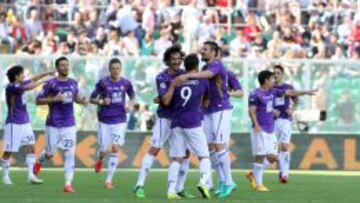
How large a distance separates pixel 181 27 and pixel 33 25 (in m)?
4.10

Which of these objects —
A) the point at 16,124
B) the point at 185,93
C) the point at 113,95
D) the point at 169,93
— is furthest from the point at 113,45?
the point at 169,93

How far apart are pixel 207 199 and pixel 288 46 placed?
15502 millimetres

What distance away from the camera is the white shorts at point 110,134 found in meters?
24.5

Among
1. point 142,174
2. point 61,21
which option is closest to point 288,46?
point 61,21

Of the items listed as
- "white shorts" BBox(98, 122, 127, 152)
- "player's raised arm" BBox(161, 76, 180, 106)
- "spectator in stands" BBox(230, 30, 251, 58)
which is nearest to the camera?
"player's raised arm" BBox(161, 76, 180, 106)

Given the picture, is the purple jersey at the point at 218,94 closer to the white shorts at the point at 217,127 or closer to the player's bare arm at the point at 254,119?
the white shorts at the point at 217,127

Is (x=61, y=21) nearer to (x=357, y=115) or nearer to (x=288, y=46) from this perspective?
(x=288, y=46)

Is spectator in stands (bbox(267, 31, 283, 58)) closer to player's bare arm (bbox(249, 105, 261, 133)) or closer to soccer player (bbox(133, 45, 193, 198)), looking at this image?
player's bare arm (bbox(249, 105, 261, 133))

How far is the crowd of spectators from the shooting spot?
35469 mm

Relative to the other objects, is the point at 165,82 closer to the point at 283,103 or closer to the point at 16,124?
the point at 16,124

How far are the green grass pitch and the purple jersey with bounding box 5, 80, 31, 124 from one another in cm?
119

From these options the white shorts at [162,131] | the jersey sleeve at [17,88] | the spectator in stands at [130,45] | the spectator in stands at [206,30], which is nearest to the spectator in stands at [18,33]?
the spectator in stands at [130,45]

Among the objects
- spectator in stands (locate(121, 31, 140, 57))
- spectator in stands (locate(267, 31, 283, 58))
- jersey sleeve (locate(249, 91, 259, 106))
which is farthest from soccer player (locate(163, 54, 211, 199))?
spectator in stands (locate(121, 31, 140, 57))

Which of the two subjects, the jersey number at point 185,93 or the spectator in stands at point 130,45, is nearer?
the jersey number at point 185,93
